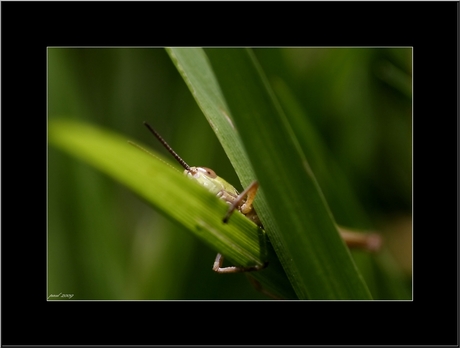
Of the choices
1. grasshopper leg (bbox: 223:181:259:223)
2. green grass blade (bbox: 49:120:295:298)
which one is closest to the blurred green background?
grasshopper leg (bbox: 223:181:259:223)

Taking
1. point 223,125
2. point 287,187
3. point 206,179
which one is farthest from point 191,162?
point 287,187

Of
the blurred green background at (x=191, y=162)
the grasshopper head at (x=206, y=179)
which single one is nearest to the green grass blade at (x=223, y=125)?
the grasshopper head at (x=206, y=179)

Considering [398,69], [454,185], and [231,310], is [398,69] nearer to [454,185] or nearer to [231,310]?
[454,185]

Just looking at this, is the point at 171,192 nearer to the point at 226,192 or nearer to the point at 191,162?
the point at 226,192

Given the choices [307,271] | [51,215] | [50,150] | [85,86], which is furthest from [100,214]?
[307,271]

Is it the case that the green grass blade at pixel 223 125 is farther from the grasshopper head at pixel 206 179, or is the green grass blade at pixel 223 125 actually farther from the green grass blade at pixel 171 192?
the grasshopper head at pixel 206 179
